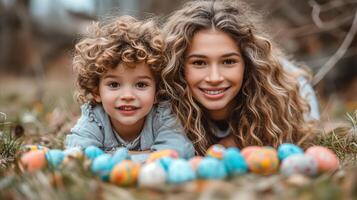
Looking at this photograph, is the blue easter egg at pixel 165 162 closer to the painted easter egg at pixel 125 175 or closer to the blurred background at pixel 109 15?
the painted easter egg at pixel 125 175

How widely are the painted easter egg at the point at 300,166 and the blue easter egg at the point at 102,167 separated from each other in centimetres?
72

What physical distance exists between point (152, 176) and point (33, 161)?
23.8 inches

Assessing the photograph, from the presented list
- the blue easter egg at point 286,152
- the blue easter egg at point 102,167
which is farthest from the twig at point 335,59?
the blue easter egg at point 102,167

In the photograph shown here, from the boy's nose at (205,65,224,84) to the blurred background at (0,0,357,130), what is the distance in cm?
141

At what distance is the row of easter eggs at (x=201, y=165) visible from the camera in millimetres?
1981

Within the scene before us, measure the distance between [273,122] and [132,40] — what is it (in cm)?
110

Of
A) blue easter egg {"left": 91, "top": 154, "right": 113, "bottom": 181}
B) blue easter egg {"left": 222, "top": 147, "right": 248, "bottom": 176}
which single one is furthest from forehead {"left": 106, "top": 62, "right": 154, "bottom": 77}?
blue easter egg {"left": 222, "top": 147, "right": 248, "bottom": 176}

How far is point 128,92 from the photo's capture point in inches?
113

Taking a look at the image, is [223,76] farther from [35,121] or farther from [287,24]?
[287,24]

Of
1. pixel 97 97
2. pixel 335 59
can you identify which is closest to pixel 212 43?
pixel 97 97

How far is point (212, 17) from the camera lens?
3178mm

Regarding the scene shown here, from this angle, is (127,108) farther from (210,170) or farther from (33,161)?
(210,170)

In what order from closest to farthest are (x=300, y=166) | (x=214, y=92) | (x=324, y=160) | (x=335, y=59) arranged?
(x=300, y=166), (x=324, y=160), (x=214, y=92), (x=335, y=59)

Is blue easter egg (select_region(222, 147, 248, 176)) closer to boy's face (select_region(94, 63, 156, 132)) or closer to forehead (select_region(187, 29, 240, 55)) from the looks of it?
boy's face (select_region(94, 63, 156, 132))
